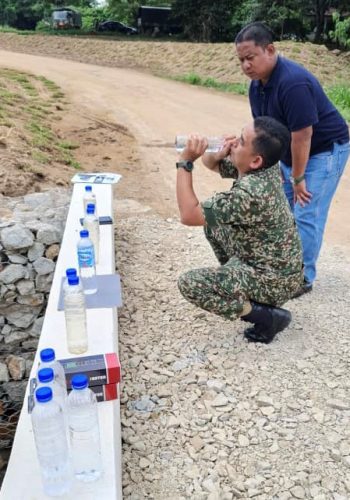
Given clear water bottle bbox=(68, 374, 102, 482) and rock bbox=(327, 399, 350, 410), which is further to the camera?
rock bbox=(327, 399, 350, 410)

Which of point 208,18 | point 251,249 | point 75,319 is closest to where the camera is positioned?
point 75,319

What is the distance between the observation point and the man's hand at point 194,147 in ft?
10.7

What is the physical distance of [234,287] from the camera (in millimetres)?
3326

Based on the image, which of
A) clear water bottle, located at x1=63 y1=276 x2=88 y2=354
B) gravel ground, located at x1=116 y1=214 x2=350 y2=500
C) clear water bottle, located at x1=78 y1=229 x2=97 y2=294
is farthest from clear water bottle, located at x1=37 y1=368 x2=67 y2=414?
clear water bottle, located at x1=78 y1=229 x2=97 y2=294

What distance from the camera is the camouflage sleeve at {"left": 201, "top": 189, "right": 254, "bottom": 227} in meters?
3.06

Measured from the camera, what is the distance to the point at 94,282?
331 cm

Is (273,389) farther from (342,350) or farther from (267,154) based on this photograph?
(267,154)

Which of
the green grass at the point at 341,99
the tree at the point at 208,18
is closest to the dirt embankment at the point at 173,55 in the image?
the green grass at the point at 341,99

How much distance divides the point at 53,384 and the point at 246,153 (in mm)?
1749

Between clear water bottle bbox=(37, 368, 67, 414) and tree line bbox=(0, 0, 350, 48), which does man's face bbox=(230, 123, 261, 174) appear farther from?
tree line bbox=(0, 0, 350, 48)

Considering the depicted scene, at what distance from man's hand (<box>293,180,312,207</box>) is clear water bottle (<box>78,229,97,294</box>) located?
1.60m

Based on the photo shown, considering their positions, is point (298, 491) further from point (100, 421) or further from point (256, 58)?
point (256, 58)

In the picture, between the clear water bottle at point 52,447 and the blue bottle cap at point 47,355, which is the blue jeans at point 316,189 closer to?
the blue bottle cap at point 47,355

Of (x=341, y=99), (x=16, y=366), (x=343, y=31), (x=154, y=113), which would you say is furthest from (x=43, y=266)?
(x=343, y=31)
